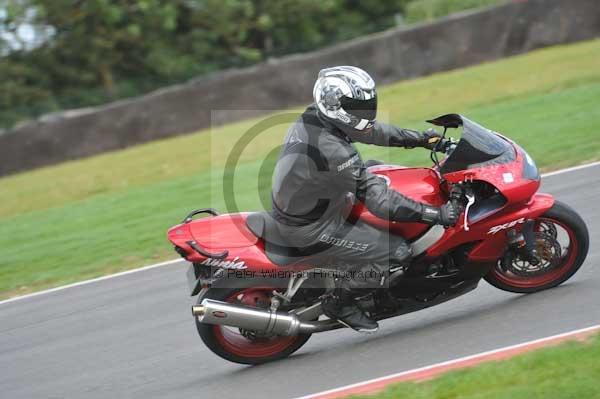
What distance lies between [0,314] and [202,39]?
18.0m

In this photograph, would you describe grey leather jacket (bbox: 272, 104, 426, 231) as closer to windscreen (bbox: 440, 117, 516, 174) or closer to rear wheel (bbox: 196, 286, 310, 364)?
windscreen (bbox: 440, 117, 516, 174)

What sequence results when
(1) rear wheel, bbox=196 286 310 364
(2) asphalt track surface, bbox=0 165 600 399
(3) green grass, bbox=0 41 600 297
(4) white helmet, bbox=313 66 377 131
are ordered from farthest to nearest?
(3) green grass, bbox=0 41 600 297
(1) rear wheel, bbox=196 286 310 364
(2) asphalt track surface, bbox=0 165 600 399
(4) white helmet, bbox=313 66 377 131

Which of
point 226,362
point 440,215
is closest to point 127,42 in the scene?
point 226,362

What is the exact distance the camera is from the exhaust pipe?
6.14 metres


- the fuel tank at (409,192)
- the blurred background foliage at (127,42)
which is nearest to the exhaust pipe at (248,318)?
the fuel tank at (409,192)

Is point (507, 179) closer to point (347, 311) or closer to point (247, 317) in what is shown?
point (347, 311)

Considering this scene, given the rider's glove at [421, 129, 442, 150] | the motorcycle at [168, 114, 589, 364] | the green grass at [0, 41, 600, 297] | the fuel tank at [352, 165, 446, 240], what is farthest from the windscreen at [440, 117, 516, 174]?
the green grass at [0, 41, 600, 297]

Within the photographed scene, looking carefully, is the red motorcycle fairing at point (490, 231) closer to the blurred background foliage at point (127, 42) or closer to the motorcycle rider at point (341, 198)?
the motorcycle rider at point (341, 198)

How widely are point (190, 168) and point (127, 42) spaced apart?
11126 millimetres

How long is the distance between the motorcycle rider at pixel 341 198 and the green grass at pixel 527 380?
109 cm

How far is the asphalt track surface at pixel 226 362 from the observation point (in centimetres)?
608

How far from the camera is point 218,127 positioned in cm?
1884

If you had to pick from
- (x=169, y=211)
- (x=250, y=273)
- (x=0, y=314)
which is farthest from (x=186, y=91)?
(x=250, y=273)

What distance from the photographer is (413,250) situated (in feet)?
20.8
